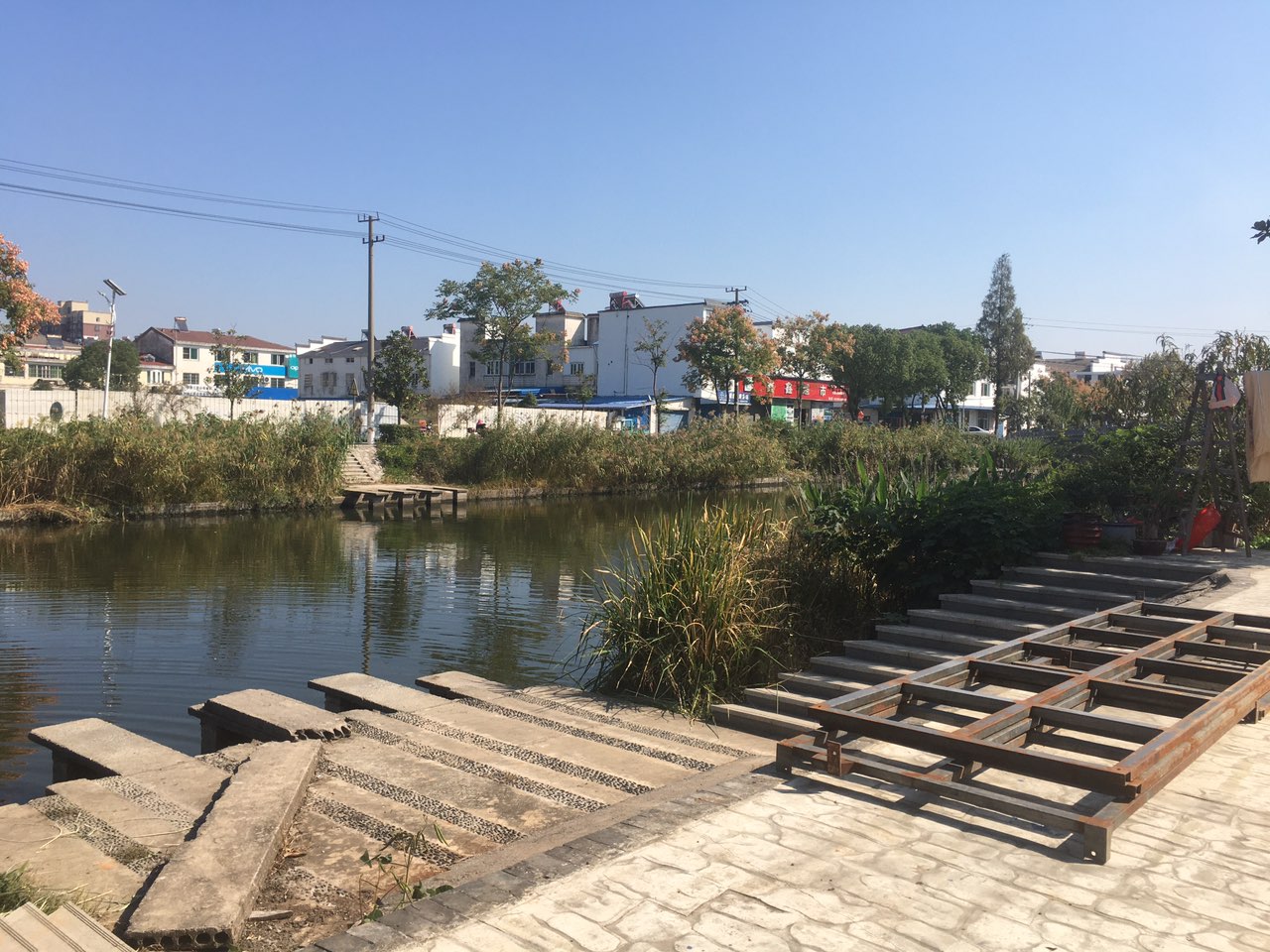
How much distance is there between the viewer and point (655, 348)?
156 ft

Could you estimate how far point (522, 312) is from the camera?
136 ft

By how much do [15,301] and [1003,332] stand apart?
62335 mm

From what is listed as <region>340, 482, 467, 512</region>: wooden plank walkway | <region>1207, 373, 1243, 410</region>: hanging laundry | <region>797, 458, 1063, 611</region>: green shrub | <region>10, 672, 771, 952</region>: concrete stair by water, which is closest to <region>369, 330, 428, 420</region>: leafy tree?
<region>340, 482, 467, 512</region>: wooden plank walkway

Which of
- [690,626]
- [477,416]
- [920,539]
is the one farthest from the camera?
[477,416]

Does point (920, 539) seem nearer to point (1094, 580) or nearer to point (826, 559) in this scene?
point (826, 559)

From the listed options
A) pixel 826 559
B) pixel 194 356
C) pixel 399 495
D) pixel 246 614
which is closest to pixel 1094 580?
pixel 826 559

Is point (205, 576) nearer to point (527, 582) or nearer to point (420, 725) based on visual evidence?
point (527, 582)

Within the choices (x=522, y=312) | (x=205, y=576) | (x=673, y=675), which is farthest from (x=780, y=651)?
(x=522, y=312)

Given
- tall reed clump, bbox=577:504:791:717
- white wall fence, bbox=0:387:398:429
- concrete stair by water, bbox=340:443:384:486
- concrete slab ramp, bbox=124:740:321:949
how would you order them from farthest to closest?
concrete stair by water, bbox=340:443:384:486 → white wall fence, bbox=0:387:398:429 → tall reed clump, bbox=577:504:791:717 → concrete slab ramp, bbox=124:740:321:949

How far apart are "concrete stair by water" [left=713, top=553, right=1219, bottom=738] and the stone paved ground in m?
2.36

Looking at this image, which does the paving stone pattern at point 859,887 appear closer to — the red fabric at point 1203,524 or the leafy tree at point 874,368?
the red fabric at point 1203,524

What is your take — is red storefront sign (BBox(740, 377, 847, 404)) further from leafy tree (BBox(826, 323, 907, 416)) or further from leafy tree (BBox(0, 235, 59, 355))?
leafy tree (BBox(0, 235, 59, 355))

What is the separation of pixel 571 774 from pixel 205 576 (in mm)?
11171

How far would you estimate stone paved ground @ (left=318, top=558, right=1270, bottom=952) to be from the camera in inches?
119
